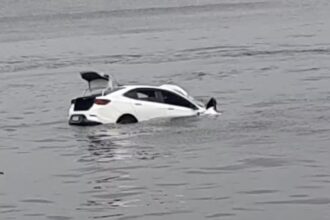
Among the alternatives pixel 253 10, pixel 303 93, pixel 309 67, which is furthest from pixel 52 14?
pixel 303 93

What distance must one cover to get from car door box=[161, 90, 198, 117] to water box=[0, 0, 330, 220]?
28cm

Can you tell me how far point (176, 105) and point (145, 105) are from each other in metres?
0.99

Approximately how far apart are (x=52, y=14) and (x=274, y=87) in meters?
76.8

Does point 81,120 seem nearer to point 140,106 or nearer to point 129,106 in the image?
point 129,106

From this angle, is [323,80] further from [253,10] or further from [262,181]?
[253,10]

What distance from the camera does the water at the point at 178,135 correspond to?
2159cm

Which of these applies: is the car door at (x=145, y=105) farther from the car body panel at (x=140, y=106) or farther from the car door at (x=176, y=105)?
the car door at (x=176, y=105)

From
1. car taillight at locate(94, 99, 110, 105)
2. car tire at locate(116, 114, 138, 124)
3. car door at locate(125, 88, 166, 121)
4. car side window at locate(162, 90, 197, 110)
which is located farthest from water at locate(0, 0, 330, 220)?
car taillight at locate(94, 99, 110, 105)

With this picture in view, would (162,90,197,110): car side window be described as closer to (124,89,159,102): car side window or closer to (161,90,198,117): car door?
(161,90,198,117): car door

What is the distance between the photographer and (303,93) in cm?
4191

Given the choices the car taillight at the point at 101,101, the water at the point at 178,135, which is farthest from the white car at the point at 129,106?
the water at the point at 178,135

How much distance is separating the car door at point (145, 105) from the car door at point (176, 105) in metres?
0.19

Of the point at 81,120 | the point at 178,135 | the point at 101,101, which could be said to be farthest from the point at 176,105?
the point at 178,135

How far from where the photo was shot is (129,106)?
33.5 meters
